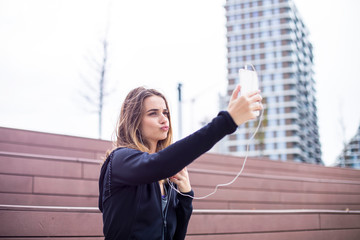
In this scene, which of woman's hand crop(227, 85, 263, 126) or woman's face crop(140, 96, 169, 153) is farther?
woman's face crop(140, 96, 169, 153)

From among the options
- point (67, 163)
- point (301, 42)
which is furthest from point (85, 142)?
point (301, 42)

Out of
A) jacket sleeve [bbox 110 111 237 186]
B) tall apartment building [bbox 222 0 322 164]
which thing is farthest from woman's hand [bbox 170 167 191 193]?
tall apartment building [bbox 222 0 322 164]

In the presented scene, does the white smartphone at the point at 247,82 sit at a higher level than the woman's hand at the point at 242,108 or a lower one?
higher

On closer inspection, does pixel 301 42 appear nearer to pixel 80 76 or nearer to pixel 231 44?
pixel 231 44

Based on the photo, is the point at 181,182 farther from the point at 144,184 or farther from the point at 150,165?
the point at 150,165

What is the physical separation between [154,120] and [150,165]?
45 cm

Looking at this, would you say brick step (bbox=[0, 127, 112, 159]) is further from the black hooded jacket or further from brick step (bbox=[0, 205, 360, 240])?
the black hooded jacket

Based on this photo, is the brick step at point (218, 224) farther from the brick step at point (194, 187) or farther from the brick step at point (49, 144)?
the brick step at point (49, 144)

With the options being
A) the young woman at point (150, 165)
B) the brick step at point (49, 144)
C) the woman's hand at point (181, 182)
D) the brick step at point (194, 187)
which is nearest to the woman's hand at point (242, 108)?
the young woman at point (150, 165)

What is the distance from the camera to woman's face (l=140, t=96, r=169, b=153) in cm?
183

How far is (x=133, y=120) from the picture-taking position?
1850 mm

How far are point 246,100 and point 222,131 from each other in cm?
14

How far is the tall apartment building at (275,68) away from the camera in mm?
75188

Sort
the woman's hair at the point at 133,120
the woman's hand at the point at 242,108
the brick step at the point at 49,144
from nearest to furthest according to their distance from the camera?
the woman's hand at the point at 242,108 < the woman's hair at the point at 133,120 < the brick step at the point at 49,144
